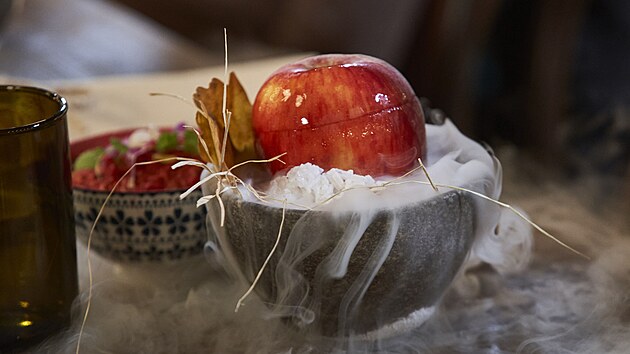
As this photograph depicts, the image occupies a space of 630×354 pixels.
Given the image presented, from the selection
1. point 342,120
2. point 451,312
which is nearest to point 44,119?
point 342,120

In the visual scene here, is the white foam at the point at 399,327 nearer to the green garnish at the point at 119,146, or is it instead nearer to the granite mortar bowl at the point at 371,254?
the granite mortar bowl at the point at 371,254

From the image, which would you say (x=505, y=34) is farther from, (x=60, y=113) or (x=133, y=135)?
(x=60, y=113)

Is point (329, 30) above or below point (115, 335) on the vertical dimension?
below

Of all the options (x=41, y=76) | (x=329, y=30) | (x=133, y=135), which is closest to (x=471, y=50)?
(x=329, y=30)

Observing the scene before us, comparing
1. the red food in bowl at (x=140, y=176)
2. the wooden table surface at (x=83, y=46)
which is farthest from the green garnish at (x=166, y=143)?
the wooden table surface at (x=83, y=46)

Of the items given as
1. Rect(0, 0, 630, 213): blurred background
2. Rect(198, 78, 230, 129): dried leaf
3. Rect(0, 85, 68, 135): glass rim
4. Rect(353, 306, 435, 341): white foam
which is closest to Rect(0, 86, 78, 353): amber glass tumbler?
Rect(0, 85, 68, 135): glass rim

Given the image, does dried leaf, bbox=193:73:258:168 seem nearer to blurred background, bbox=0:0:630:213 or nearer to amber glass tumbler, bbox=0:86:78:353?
amber glass tumbler, bbox=0:86:78:353
